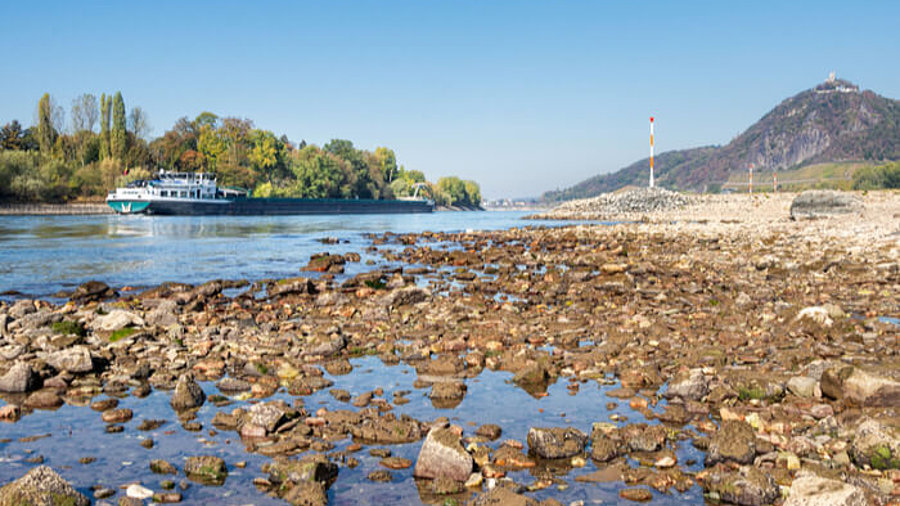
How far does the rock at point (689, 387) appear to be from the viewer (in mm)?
7598

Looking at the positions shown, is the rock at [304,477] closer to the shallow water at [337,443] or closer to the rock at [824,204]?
the shallow water at [337,443]

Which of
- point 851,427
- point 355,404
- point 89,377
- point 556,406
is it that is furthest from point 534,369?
point 89,377

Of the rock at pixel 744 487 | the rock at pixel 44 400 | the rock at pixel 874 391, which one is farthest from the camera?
the rock at pixel 44 400

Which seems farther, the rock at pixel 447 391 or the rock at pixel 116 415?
the rock at pixel 447 391

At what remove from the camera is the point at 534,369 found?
8547 millimetres

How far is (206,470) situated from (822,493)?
16.0 ft

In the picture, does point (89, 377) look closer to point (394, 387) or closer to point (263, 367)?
point (263, 367)

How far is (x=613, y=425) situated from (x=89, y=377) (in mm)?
6948

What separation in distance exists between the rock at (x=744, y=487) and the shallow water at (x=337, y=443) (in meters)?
0.16

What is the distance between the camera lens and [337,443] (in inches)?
255

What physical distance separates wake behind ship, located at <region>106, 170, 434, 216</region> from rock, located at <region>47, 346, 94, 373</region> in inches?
3688

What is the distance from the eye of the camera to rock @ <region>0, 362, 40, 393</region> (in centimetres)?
814

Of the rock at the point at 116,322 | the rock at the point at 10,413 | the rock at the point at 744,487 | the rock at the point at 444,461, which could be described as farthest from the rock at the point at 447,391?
the rock at the point at 116,322

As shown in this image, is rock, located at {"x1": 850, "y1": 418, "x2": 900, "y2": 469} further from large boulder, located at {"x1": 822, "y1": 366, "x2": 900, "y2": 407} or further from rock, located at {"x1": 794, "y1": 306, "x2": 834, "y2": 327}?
rock, located at {"x1": 794, "y1": 306, "x2": 834, "y2": 327}
